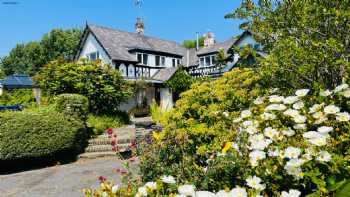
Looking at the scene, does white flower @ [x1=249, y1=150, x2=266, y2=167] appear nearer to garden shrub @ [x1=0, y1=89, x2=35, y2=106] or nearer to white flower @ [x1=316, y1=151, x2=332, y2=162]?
white flower @ [x1=316, y1=151, x2=332, y2=162]

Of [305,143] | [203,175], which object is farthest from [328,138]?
[203,175]

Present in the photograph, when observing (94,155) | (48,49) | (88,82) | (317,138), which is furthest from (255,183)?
(48,49)

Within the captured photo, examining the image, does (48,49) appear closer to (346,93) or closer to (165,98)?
(165,98)

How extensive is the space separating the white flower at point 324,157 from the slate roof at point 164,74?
2637cm

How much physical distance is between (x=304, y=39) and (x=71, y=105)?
9.05 m

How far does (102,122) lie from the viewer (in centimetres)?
1495

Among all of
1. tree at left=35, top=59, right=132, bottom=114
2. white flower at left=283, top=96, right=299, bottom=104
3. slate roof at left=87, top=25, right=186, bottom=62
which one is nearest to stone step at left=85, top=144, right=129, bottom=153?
tree at left=35, top=59, right=132, bottom=114

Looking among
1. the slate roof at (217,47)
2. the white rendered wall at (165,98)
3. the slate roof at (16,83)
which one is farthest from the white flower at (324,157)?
the slate roof at (217,47)

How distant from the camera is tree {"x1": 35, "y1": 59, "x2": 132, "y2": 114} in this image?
15305mm

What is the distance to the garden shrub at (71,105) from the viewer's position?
11320 mm

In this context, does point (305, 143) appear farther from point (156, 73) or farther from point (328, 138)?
point (156, 73)

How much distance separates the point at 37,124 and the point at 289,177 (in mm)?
9109

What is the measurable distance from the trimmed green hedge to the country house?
15585mm

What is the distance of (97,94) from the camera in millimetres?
15648
